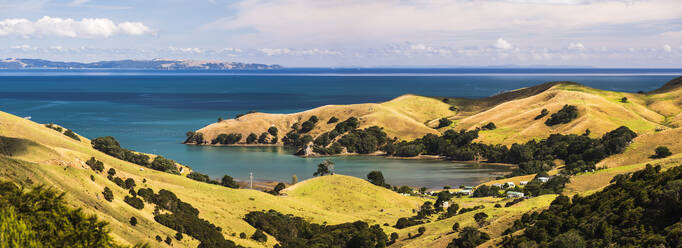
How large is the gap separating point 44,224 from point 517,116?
14873 cm

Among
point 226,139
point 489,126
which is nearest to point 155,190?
point 226,139

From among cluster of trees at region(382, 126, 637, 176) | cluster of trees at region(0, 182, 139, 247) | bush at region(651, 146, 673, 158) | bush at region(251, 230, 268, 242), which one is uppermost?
cluster of trees at region(0, 182, 139, 247)

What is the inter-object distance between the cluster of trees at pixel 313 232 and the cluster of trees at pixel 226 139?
98.5 meters

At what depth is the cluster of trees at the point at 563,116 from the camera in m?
151

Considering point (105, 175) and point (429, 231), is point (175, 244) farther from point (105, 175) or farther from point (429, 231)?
point (429, 231)

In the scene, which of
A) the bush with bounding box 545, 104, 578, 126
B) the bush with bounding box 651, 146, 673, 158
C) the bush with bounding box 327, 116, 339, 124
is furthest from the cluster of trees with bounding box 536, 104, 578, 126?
the bush with bounding box 327, 116, 339, 124

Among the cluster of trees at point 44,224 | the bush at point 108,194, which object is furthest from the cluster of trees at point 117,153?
the cluster of trees at point 44,224

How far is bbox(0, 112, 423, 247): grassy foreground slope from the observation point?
48750 millimetres

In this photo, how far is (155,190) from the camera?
6412 centimetres

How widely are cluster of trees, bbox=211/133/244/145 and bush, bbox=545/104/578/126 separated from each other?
79486 mm

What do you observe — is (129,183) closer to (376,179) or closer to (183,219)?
(183,219)

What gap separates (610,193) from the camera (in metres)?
50.7

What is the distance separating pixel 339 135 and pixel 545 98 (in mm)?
61037

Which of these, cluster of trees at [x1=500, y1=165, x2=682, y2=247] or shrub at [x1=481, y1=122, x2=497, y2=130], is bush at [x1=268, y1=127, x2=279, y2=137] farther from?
cluster of trees at [x1=500, y1=165, x2=682, y2=247]
